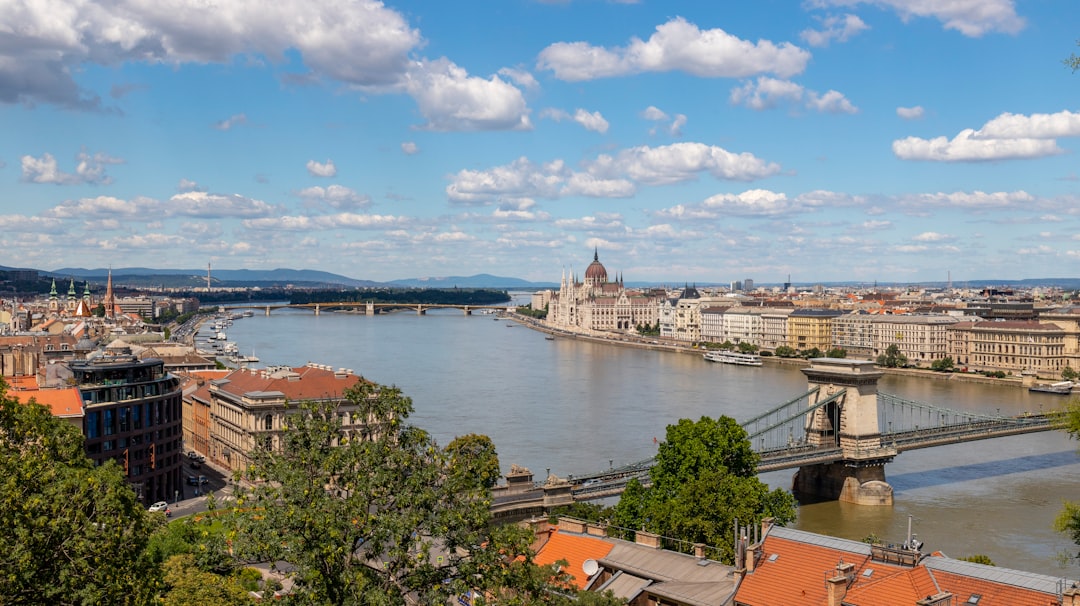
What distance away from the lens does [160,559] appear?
814 inches

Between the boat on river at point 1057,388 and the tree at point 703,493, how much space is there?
53.8m

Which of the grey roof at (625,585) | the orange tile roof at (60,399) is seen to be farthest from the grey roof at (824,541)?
the orange tile roof at (60,399)

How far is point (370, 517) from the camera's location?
11.1m

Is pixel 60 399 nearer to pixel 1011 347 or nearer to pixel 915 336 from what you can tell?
pixel 1011 347

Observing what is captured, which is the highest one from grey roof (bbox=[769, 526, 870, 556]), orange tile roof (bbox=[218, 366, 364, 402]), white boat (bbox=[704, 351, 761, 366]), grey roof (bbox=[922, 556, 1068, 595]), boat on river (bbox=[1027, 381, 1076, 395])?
orange tile roof (bbox=[218, 366, 364, 402])

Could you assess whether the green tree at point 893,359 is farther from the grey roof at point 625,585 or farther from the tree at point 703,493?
the grey roof at point 625,585

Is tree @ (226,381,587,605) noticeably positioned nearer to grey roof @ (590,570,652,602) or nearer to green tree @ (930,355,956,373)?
grey roof @ (590,570,652,602)

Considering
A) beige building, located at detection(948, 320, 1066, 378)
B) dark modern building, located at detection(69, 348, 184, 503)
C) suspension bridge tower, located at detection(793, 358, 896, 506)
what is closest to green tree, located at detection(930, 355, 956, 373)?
beige building, located at detection(948, 320, 1066, 378)

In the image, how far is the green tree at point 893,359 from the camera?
9031 centimetres

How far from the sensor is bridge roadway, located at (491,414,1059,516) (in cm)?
2653

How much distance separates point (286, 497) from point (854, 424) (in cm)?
3058

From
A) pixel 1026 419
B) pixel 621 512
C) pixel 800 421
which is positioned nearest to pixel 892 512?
pixel 621 512

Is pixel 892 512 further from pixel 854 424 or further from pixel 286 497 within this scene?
pixel 286 497

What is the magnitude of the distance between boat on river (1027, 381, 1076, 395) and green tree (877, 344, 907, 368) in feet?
49.9
